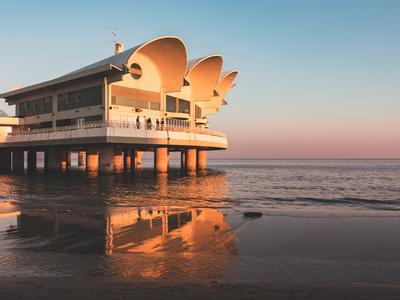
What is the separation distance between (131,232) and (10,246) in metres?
3.72

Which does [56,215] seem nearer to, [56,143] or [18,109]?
[56,143]

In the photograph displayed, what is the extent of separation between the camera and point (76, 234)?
12203 mm

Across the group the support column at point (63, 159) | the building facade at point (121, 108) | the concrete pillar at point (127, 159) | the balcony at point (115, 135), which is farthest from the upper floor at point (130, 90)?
the concrete pillar at point (127, 159)

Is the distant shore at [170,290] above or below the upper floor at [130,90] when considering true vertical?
below

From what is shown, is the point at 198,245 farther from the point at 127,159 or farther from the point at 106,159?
the point at 127,159

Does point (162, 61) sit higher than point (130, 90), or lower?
higher

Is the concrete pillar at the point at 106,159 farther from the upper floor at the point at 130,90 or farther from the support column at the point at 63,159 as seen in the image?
the support column at the point at 63,159

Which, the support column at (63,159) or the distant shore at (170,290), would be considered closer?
the distant shore at (170,290)

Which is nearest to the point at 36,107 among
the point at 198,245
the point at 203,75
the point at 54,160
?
the point at 54,160

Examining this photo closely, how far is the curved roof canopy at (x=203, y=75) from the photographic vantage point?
57656mm

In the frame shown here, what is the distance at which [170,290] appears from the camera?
6691 mm

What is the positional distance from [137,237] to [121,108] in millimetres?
35648

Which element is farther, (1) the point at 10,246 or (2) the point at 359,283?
(1) the point at 10,246

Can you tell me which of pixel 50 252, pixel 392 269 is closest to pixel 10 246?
pixel 50 252
